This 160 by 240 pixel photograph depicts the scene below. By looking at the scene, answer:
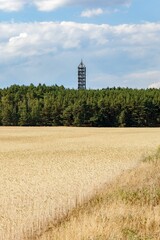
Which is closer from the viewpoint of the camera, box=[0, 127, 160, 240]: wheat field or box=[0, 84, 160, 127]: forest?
box=[0, 127, 160, 240]: wheat field

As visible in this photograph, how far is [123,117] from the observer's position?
12725 centimetres

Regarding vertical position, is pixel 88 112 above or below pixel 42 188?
above

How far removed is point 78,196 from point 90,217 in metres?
5.37

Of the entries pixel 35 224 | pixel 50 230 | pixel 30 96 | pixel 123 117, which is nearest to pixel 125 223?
pixel 50 230

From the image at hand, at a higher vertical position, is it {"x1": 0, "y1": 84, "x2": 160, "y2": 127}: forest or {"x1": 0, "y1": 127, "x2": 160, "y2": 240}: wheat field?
{"x1": 0, "y1": 84, "x2": 160, "y2": 127}: forest

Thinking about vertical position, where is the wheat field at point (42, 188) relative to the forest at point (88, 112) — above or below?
below

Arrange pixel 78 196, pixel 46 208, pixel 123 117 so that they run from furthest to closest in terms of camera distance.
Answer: pixel 123 117, pixel 78 196, pixel 46 208

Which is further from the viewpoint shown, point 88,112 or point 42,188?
point 88,112

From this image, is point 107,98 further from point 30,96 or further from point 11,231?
point 11,231

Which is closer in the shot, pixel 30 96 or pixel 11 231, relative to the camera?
pixel 11 231

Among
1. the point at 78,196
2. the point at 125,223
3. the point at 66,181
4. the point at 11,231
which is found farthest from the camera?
the point at 66,181

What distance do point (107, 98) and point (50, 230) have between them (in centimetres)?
12245

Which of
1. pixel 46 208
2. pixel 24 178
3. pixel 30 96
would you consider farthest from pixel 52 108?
pixel 46 208

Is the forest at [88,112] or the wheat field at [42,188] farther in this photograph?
the forest at [88,112]
